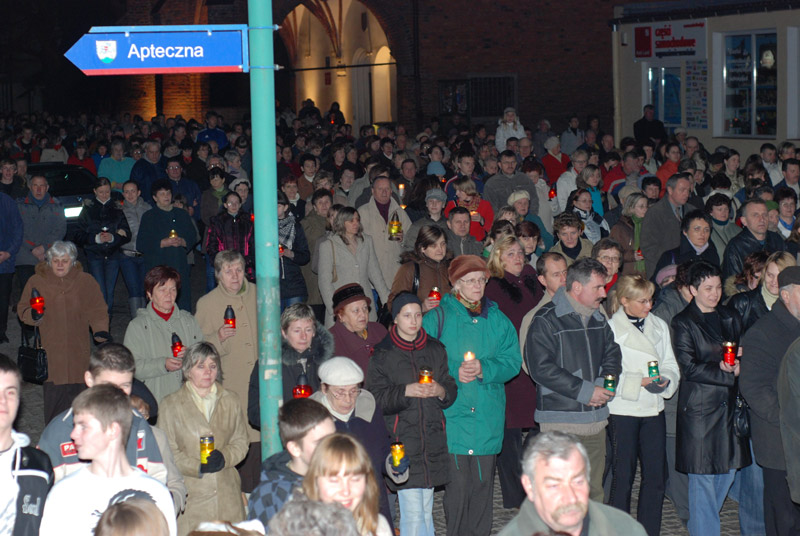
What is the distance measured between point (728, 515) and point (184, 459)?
4.06m

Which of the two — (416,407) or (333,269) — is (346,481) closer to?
(416,407)

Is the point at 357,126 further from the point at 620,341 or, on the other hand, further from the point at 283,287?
the point at 620,341

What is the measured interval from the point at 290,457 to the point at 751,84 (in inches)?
837

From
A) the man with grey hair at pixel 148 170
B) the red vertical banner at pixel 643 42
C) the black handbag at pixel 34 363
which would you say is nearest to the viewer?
the black handbag at pixel 34 363

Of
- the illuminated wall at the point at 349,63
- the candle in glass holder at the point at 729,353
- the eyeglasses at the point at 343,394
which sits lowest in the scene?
the eyeglasses at the point at 343,394

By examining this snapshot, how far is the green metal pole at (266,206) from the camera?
540 centimetres

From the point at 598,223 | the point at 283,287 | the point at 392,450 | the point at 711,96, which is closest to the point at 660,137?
the point at 711,96

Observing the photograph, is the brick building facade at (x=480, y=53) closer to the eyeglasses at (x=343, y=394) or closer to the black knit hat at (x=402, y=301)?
the black knit hat at (x=402, y=301)

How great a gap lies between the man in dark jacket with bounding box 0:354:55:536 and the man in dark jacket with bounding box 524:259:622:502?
127 inches

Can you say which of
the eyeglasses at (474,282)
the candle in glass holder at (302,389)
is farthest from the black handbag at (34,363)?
the eyeglasses at (474,282)

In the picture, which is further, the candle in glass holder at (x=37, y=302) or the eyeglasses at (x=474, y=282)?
the candle in glass holder at (x=37, y=302)

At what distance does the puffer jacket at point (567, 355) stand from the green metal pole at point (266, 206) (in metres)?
2.19

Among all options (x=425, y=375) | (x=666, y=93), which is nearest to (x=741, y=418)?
(x=425, y=375)

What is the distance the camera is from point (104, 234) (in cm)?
1269
